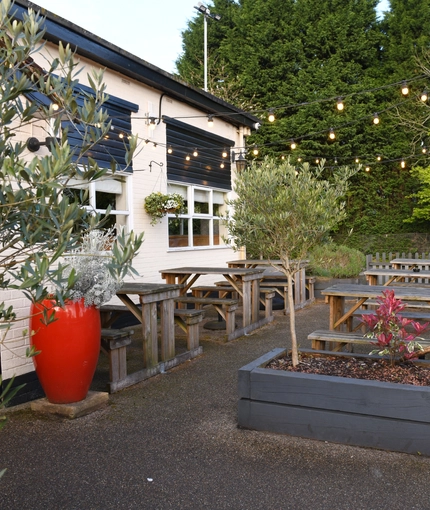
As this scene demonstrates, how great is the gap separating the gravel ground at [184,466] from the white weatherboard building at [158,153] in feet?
4.04

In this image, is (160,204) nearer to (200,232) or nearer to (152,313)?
→ (200,232)

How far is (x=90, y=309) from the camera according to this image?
13.4ft

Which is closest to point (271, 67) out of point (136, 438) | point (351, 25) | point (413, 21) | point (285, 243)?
point (351, 25)

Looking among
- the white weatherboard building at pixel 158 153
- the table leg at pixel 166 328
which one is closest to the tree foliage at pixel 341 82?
the white weatherboard building at pixel 158 153

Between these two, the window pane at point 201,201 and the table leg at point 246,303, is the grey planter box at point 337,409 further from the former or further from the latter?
the window pane at point 201,201

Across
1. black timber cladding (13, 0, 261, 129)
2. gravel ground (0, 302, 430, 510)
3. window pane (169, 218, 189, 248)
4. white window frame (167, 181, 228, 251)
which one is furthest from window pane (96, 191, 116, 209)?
gravel ground (0, 302, 430, 510)

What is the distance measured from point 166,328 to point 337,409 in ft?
8.20

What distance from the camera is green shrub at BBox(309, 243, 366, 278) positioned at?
11.4m

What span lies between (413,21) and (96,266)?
728 inches

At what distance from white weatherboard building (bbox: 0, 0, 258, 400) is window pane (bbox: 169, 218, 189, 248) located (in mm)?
19

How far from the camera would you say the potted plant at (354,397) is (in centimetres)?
320

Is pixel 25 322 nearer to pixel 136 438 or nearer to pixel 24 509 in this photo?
pixel 136 438

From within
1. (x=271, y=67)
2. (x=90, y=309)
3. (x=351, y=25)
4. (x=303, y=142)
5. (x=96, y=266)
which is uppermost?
(x=351, y=25)

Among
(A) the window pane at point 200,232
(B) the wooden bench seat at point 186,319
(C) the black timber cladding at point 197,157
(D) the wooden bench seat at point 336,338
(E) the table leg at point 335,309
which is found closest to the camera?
(D) the wooden bench seat at point 336,338
